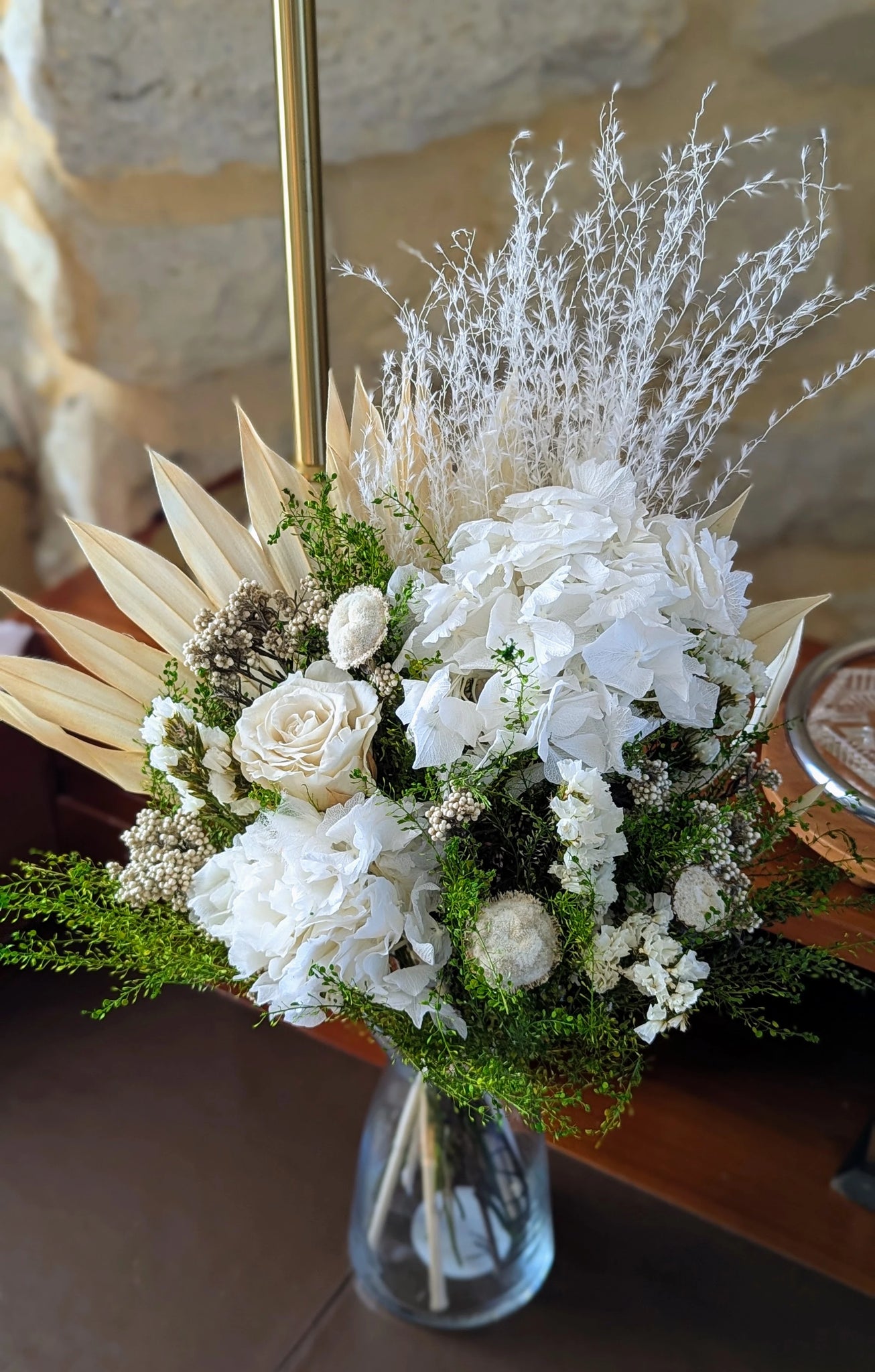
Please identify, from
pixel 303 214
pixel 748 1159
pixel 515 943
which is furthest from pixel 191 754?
pixel 748 1159

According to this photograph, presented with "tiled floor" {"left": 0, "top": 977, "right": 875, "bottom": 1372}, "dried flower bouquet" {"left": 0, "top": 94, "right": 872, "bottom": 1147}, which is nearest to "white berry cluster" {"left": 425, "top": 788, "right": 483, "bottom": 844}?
"dried flower bouquet" {"left": 0, "top": 94, "right": 872, "bottom": 1147}

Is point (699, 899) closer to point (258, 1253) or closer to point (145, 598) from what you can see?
point (145, 598)

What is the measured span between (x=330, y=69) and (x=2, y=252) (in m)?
0.49

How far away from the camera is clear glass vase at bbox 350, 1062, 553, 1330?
0.71 meters

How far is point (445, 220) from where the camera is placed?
40.2 inches

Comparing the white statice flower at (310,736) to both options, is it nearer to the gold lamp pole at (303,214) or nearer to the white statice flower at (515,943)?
the white statice flower at (515,943)

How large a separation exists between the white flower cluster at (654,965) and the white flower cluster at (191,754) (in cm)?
17

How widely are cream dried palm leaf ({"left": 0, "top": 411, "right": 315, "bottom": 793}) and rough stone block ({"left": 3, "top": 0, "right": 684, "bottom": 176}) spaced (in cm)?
57

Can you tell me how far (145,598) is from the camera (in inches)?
20.7

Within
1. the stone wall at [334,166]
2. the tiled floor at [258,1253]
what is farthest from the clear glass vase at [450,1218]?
the stone wall at [334,166]

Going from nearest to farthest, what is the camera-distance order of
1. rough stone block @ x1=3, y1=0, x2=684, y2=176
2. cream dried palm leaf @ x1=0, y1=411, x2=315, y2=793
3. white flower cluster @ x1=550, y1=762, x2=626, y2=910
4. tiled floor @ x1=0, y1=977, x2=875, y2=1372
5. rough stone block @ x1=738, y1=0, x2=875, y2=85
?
white flower cluster @ x1=550, y1=762, x2=626, y2=910, cream dried palm leaf @ x1=0, y1=411, x2=315, y2=793, tiled floor @ x1=0, y1=977, x2=875, y2=1372, rough stone block @ x1=738, y1=0, x2=875, y2=85, rough stone block @ x1=3, y1=0, x2=684, y2=176

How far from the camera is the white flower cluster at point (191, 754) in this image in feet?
1.63

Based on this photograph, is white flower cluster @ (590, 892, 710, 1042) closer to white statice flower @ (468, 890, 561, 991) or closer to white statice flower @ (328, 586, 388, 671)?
white statice flower @ (468, 890, 561, 991)

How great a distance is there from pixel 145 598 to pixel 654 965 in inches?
11.4
